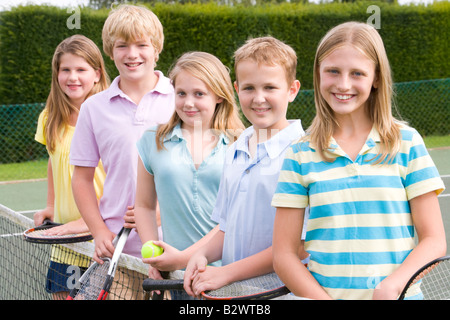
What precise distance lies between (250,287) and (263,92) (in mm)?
791

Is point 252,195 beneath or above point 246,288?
above

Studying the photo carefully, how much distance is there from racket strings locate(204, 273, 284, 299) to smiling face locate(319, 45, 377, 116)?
2.11ft

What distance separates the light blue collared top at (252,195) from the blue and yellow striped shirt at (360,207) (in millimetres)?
303

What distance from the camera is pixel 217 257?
2.62m

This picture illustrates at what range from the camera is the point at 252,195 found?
8.09 feet

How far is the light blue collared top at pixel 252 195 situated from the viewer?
8.07 ft

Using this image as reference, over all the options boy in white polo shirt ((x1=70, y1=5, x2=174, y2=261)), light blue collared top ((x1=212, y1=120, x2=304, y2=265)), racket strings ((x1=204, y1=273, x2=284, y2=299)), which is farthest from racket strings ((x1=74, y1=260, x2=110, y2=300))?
racket strings ((x1=204, y1=273, x2=284, y2=299))

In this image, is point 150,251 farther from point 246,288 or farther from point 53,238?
point 53,238

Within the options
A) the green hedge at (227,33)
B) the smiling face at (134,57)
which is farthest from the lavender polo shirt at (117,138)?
the green hedge at (227,33)

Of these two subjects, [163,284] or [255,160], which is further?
[255,160]

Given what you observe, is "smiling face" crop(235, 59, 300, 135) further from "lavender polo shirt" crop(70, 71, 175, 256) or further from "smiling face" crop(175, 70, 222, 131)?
"lavender polo shirt" crop(70, 71, 175, 256)

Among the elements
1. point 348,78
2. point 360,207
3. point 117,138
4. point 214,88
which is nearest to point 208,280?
point 360,207

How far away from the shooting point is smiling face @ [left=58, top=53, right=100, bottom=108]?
384 centimetres
